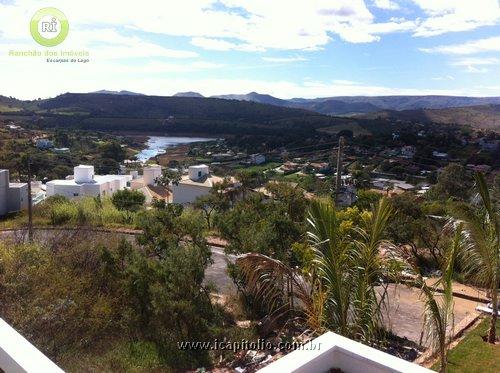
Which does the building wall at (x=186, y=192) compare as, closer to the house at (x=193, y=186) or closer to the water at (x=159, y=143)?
the house at (x=193, y=186)

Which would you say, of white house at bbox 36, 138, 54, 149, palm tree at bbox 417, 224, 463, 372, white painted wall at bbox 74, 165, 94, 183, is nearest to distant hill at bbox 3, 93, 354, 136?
white house at bbox 36, 138, 54, 149

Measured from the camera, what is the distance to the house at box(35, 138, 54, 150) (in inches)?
2330

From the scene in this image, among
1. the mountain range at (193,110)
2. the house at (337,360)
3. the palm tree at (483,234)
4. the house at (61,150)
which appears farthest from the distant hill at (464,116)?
the house at (337,360)

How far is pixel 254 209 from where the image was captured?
13414 millimetres

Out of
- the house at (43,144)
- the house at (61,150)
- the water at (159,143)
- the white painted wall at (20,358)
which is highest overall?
the white painted wall at (20,358)

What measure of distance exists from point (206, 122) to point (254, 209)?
3737 inches

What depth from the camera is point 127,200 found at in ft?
73.8

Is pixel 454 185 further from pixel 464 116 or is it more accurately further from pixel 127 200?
pixel 464 116

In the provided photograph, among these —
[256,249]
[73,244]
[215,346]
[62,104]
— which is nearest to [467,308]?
[256,249]

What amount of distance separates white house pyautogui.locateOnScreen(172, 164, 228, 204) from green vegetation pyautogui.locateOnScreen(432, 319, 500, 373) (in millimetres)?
25012

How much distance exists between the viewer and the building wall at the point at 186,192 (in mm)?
31861

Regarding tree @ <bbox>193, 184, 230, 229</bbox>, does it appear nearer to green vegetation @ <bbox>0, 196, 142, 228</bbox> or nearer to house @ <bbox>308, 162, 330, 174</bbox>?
green vegetation @ <bbox>0, 196, 142, 228</bbox>

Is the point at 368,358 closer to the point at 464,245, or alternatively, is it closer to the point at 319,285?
the point at 319,285

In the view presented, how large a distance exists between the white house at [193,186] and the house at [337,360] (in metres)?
28.6
